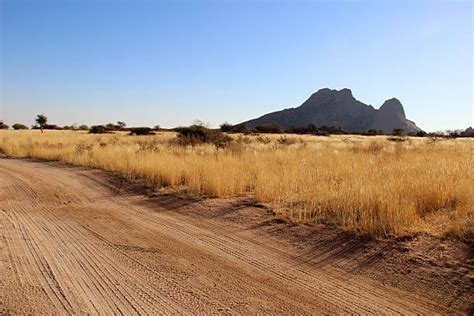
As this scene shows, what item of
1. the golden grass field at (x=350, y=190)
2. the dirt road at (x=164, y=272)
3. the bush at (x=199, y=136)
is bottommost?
the dirt road at (x=164, y=272)

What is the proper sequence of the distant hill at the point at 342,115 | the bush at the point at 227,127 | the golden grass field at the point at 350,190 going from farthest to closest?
the distant hill at the point at 342,115 < the bush at the point at 227,127 < the golden grass field at the point at 350,190

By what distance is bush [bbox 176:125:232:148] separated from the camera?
88.0 feet

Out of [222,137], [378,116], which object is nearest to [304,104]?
[378,116]

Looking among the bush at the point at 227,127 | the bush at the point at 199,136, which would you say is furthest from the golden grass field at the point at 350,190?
the bush at the point at 227,127

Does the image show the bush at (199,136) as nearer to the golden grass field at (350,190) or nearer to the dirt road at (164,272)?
the golden grass field at (350,190)

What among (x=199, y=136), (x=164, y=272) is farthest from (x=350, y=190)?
(x=199, y=136)

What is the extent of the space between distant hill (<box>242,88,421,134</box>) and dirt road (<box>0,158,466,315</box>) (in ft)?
Answer: 394

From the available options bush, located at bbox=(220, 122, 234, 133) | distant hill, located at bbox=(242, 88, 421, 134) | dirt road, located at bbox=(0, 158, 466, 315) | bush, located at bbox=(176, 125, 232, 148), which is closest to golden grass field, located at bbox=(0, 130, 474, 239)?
dirt road, located at bbox=(0, 158, 466, 315)

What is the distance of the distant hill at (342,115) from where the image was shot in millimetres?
129125

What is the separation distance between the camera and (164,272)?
4.97 m

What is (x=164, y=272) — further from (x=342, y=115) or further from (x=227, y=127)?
(x=342, y=115)

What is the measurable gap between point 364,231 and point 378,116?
135990 millimetres

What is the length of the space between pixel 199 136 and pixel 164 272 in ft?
78.5

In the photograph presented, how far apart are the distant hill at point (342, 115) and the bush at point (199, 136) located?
97.1 metres
